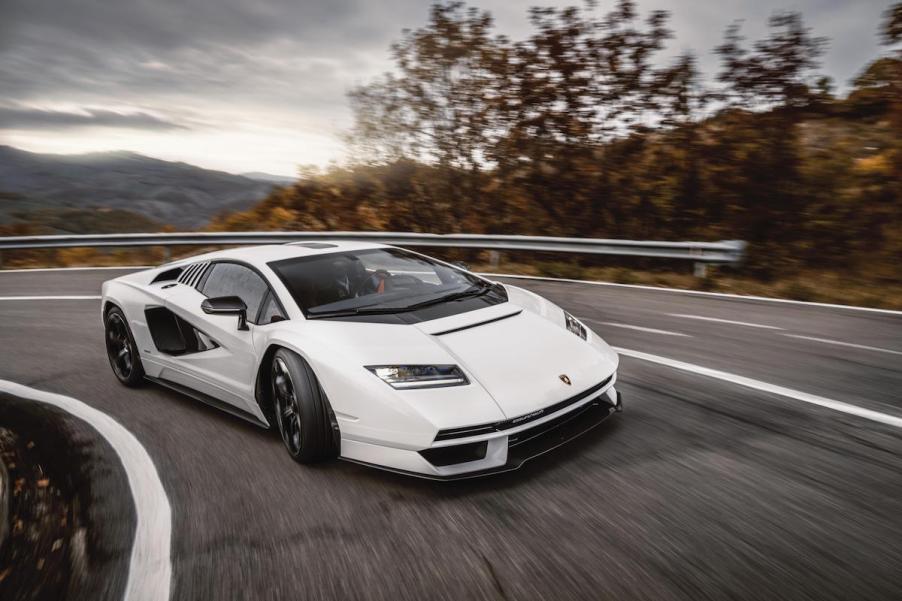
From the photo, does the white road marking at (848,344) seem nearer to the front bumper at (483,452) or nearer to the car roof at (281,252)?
the front bumper at (483,452)

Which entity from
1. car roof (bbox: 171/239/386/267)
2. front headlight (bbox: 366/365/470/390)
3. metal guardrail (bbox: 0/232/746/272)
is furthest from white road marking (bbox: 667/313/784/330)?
front headlight (bbox: 366/365/470/390)

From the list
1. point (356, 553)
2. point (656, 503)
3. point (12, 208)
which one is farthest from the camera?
point (12, 208)

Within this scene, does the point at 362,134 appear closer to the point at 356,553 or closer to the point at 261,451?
the point at 261,451

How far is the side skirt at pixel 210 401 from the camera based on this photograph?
409 cm

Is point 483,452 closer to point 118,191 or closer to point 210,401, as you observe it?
point 210,401

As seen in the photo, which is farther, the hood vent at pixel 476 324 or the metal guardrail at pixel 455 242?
the metal guardrail at pixel 455 242

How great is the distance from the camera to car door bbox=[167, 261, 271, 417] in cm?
405

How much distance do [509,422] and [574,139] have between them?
10970 mm

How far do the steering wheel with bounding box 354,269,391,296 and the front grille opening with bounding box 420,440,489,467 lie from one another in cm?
139

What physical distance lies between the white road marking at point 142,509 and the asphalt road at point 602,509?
6 cm

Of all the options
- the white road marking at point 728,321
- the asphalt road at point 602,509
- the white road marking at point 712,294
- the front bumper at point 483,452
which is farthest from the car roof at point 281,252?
the white road marking at point 712,294

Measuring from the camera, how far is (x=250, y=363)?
398 cm

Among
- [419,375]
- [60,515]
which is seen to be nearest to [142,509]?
[60,515]

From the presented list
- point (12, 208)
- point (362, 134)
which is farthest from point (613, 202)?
point (12, 208)
